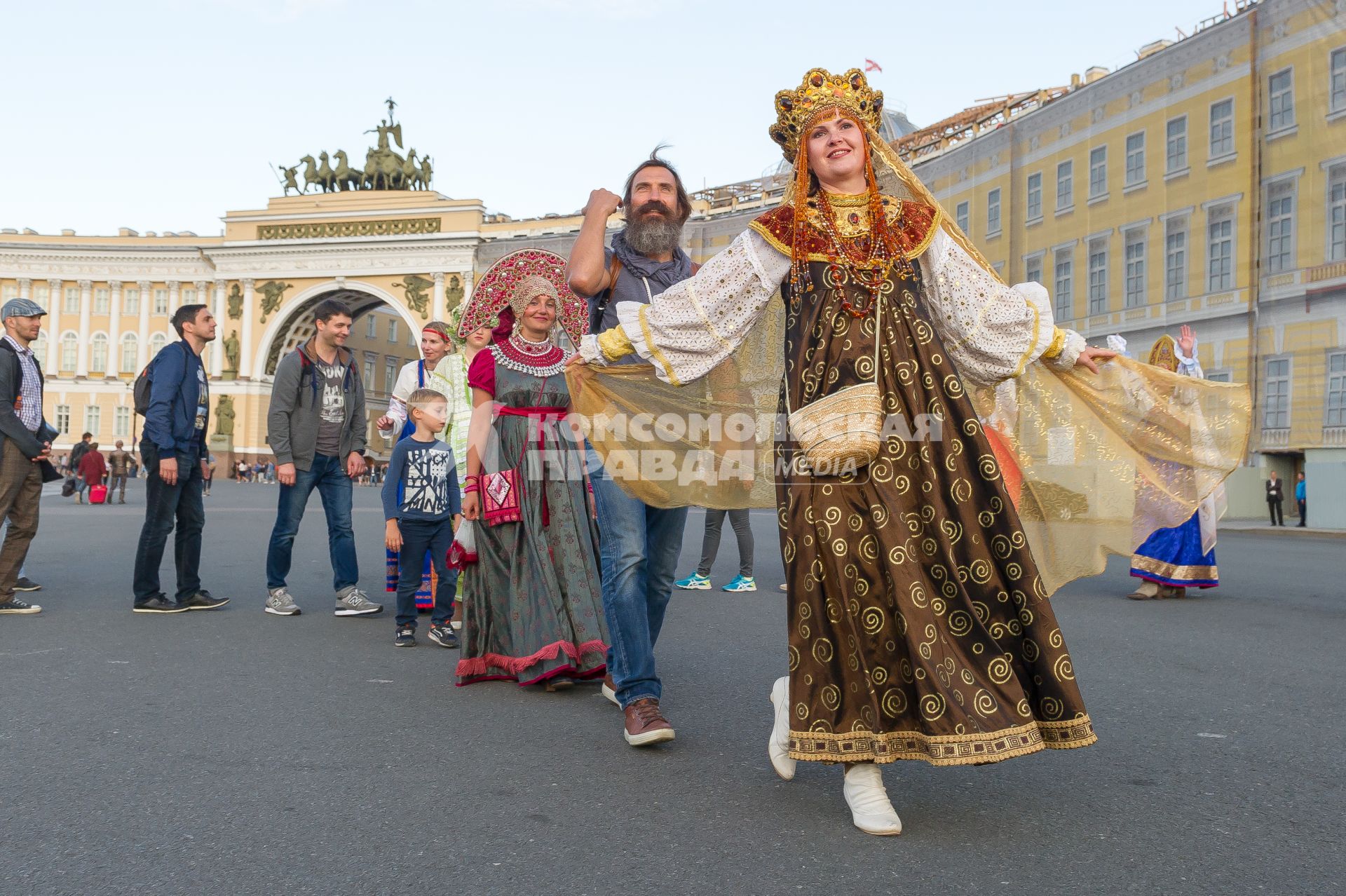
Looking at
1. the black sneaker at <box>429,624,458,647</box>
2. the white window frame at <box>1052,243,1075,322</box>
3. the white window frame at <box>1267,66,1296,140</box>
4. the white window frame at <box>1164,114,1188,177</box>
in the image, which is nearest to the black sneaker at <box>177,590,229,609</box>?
the black sneaker at <box>429,624,458,647</box>

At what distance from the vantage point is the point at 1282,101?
25.8 m

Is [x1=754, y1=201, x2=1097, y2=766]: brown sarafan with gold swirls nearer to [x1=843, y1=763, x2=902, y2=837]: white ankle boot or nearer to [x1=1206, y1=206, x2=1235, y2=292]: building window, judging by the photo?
[x1=843, y1=763, x2=902, y2=837]: white ankle boot

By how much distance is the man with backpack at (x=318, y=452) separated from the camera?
23.6ft

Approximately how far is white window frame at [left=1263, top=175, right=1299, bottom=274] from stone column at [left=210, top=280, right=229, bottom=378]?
172 ft

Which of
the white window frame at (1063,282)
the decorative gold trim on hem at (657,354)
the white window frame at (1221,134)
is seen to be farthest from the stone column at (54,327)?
the decorative gold trim on hem at (657,354)

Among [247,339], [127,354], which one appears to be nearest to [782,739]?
[247,339]

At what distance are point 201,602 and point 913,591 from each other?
5747 millimetres

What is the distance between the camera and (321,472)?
291 inches

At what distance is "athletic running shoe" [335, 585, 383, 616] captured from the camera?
7281 mm

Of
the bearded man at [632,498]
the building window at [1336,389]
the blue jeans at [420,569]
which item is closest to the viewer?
the bearded man at [632,498]

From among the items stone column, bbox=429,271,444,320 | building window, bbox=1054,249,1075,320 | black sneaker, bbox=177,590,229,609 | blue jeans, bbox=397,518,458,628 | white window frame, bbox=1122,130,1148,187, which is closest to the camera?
blue jeans, bbox=397,518,458,628

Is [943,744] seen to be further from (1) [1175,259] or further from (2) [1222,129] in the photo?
(1) [1175,259]

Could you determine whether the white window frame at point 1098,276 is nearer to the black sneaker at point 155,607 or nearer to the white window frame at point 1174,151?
the white window frame at point 1174,151

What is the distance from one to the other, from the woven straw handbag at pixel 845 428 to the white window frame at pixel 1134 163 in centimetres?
3009
